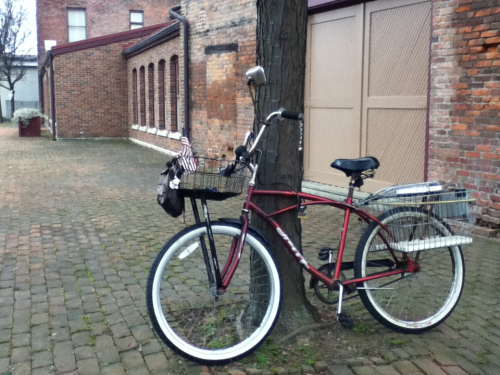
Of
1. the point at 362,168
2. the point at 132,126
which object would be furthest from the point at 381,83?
the point at 132,126

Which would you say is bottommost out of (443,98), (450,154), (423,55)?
(450,154)

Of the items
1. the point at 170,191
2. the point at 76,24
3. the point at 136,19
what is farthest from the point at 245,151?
the point at 136,19

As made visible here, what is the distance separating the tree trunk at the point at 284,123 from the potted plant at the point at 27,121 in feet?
81.0

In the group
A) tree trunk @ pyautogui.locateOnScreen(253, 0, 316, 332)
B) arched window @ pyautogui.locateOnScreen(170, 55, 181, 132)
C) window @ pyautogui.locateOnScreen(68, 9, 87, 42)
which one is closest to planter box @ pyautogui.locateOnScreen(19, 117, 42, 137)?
window @ pyautogui.locateOnScreen(68, 9, 87, 42)

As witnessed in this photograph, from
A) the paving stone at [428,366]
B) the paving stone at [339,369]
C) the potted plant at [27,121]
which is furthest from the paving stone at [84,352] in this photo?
the potted plant at [27,121]

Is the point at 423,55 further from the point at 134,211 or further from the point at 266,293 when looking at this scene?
the point at 266,293

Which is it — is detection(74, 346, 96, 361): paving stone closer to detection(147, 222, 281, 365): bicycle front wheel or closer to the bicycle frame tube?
detection(147, 222, 281, 365): bicycle front wheel

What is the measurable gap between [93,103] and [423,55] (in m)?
19.1

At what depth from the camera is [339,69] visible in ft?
31.1

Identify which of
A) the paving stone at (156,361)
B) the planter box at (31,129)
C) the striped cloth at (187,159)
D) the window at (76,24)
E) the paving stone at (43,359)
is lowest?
the paving stone at (43,359)

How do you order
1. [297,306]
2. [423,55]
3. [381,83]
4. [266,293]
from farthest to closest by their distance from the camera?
[381,83], [423,55], [297,306], [266,293]

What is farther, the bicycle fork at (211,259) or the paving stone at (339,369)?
the bicycle fork at (211,259)

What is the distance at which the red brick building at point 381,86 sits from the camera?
6.85 meters

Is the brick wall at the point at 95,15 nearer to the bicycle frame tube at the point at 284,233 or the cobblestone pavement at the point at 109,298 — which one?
the cobblestone pavement at the point at 109,298
